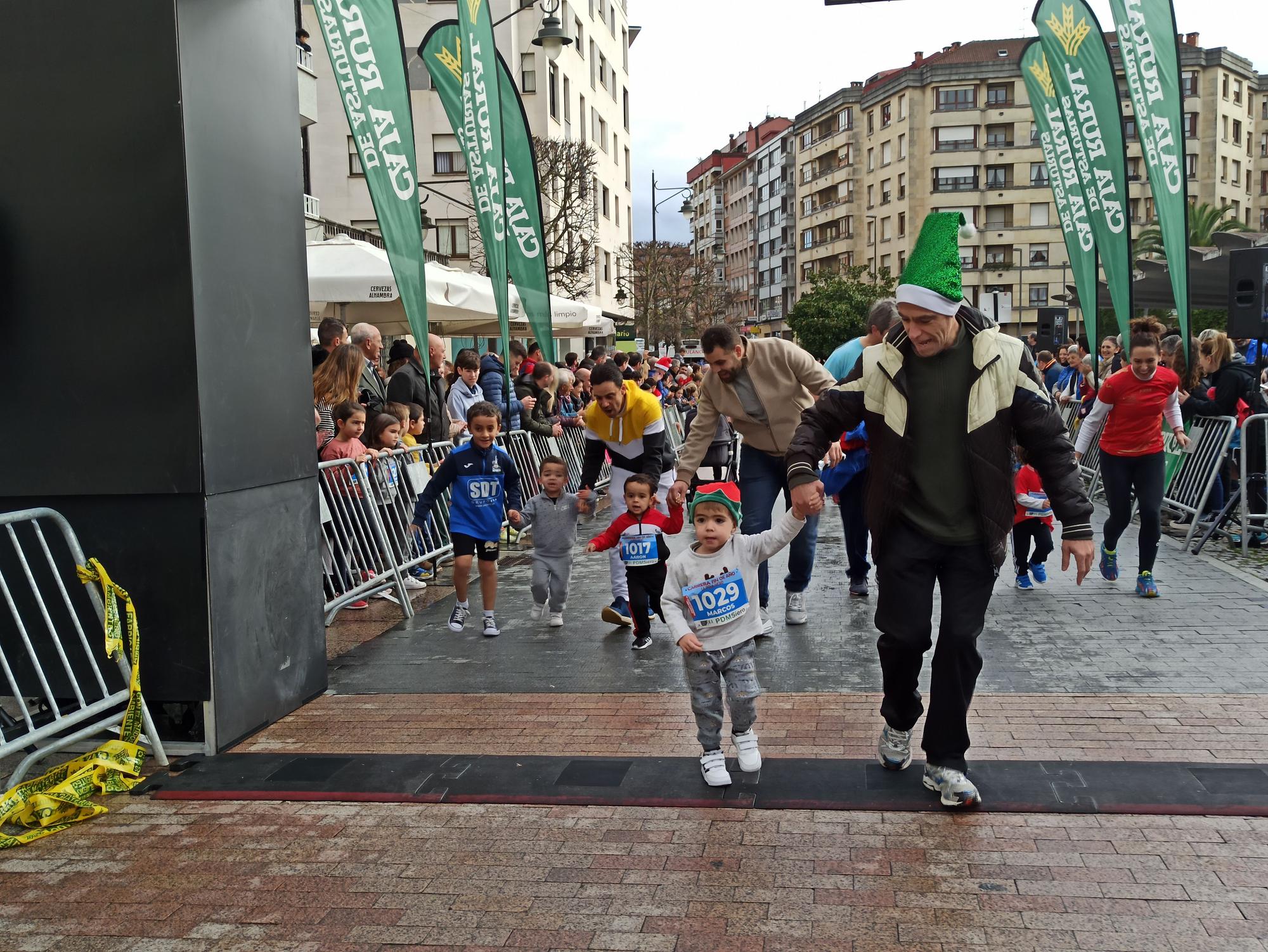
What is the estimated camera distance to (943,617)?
447cm

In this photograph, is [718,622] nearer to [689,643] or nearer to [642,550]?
[689,643]

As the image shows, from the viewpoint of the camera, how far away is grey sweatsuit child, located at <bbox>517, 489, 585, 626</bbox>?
26.4ft

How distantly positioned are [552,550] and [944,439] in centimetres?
407

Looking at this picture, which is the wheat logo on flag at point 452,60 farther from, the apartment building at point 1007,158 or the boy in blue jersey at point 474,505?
the apartment building at point 1007,158

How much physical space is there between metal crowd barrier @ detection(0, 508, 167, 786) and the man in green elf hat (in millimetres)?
3008

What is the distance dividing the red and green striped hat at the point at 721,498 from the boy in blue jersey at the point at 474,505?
314cm

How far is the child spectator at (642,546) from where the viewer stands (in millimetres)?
7219

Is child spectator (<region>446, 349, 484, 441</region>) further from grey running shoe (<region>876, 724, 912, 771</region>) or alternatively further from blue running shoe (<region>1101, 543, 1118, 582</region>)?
grey running shoe (<region>876, 724, 912, 771</region>)

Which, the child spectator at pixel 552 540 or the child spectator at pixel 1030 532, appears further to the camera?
the child spectator at pixel 1030 532

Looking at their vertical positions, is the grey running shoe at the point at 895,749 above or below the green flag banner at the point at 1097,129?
below

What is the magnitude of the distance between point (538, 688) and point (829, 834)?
2.48 m

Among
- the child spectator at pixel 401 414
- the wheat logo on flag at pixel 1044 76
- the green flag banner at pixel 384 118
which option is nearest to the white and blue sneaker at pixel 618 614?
the green flag banner at pixel 384 118

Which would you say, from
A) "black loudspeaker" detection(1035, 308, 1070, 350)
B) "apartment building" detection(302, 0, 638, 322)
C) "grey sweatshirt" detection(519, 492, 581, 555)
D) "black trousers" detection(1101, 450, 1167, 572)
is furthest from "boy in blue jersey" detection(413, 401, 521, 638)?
"apartment building" detection(302, 0, 638, 322)

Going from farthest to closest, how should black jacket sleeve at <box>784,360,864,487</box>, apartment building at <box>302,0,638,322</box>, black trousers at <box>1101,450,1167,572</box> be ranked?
A: apartment building at <box>302,0,638,322</box> → black trousers at <box>1101,450,1167,572</box> → black jacket sleeve at <box>784,360,864,487</box>
